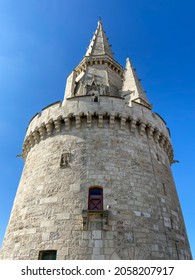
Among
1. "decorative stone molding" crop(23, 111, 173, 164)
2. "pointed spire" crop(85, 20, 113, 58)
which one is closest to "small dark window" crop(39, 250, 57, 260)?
"decorative stone molding" crop(23, 111, 173, 164)

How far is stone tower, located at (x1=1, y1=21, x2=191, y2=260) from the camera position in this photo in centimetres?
893

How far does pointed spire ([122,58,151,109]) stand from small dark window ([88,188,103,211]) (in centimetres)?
→ 770

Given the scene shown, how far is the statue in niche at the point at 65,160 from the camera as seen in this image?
11.0 m

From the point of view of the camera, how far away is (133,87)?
1733 cm

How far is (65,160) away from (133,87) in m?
8.91

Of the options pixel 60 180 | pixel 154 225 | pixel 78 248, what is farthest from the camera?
pixel 60 180

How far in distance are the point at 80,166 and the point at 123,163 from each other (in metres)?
2.01

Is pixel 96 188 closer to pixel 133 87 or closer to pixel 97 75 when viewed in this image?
pixel 133 87

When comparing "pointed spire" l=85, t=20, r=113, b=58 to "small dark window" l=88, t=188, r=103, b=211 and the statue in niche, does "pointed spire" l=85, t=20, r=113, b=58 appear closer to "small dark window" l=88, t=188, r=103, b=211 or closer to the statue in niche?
the statue in niche

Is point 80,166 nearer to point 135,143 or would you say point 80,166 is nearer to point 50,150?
point 50,150

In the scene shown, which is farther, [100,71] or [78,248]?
[100,71]

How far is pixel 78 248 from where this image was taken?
8578 mm
